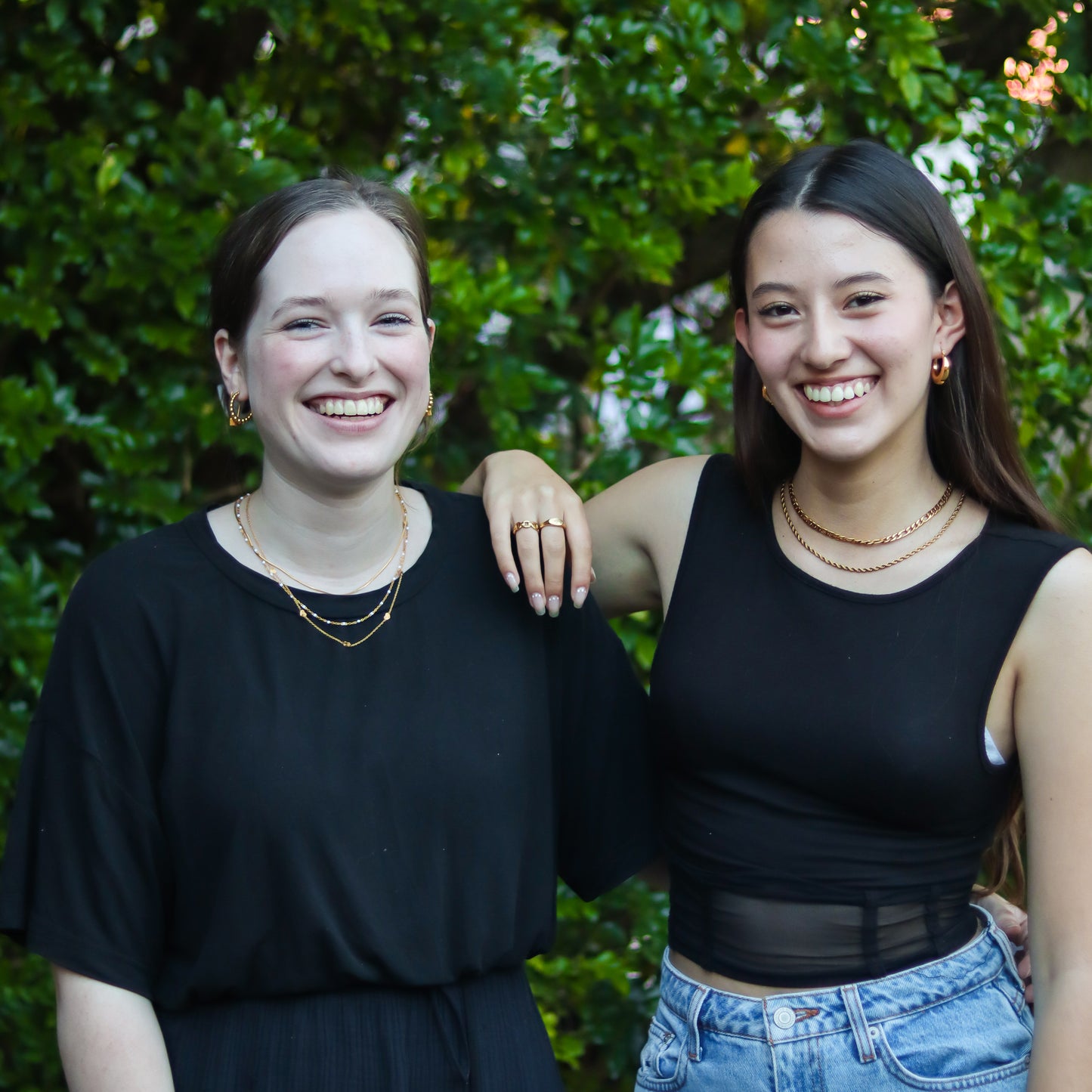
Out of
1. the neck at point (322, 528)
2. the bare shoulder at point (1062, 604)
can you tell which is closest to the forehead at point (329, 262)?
the neck at point (322, 528)

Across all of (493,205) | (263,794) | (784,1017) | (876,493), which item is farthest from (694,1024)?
(493,205)

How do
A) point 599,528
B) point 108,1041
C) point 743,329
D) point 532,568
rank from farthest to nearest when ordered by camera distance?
point 599,528
point 743,329
point 532,568
point 108,1041

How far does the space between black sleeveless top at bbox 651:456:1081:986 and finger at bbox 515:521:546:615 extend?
23 cm

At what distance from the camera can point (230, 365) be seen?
194 cm

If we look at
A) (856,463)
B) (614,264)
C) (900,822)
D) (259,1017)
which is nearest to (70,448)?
(614,264)

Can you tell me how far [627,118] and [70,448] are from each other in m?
1.39

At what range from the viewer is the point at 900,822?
72.0 inches

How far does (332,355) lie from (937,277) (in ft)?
2.80

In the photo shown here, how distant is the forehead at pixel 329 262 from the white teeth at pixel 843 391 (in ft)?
1.97

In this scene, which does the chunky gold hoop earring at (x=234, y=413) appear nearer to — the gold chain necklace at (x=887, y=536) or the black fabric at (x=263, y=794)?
the black fabric at (x=263, y=794)

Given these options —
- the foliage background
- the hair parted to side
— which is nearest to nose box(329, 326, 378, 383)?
the hair parted to side

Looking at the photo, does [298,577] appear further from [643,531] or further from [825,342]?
[825,342]

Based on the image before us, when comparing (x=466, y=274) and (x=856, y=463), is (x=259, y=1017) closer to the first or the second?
(x=856, y=463)

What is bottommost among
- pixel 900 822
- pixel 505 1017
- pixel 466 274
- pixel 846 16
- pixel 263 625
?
pixel 505 1017
